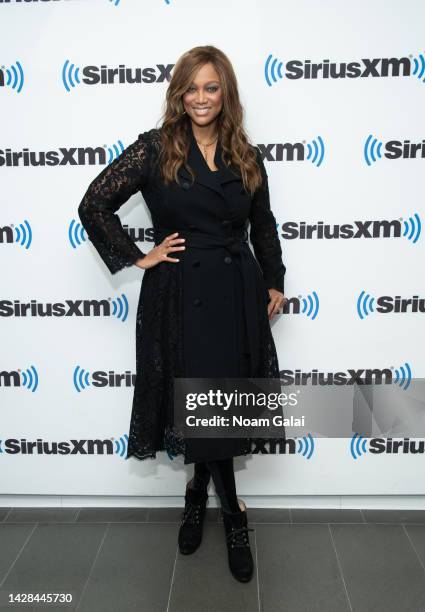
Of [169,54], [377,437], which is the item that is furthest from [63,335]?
[377,437]

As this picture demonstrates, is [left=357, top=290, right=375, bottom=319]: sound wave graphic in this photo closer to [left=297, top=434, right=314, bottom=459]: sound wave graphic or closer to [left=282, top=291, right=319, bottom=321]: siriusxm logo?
[left=282, top=291, right=319, bottom=321]: siriusxm logo

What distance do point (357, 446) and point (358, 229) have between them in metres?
0.96

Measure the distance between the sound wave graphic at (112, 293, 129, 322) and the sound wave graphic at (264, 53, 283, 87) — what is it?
41.1 inches

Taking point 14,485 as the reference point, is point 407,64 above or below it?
above

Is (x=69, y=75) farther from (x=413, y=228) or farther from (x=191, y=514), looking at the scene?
(x=191, y=514)

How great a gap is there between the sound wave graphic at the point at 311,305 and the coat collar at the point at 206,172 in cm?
64

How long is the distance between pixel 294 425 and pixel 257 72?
148 cm

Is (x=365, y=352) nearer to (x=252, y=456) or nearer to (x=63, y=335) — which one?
(x=252, y=456)

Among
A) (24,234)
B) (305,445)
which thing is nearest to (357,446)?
(305,445)

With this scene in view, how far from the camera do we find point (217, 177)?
78.2 inches

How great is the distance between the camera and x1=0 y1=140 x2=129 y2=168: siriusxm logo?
229 centimetres

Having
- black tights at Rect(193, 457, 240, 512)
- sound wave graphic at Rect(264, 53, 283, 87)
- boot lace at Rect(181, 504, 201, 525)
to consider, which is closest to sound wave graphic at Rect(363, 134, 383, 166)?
sound wave graphic at Rect(264, 53, 283, 87)

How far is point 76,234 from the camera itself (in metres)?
2.38

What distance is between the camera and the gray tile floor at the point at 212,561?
2.04 metres
